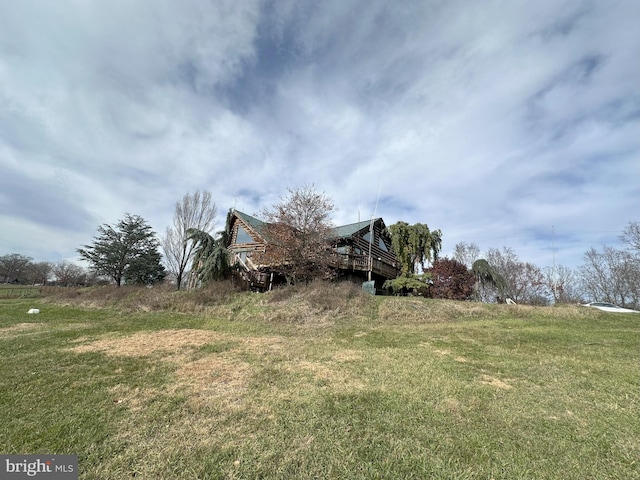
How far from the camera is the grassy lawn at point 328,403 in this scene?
2.66 meters

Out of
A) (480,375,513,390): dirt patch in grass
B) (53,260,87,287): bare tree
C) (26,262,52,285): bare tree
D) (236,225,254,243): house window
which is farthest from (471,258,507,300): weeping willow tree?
(26,262,52,285): bare tree

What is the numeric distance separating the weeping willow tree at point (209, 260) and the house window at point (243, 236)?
503cm

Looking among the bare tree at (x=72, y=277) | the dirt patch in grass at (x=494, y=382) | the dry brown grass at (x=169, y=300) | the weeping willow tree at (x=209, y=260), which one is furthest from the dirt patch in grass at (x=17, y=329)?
the bare tree at (x=72, y=277)

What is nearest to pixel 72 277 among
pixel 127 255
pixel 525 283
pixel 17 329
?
pixel 127 255

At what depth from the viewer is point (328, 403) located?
153 inches

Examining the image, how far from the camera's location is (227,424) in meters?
3.30

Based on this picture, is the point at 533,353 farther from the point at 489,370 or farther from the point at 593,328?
the point at 593,328

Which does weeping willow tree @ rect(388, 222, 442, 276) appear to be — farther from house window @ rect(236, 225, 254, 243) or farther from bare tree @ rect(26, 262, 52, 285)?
bare tree @ rect(26, 262, 52, 285)

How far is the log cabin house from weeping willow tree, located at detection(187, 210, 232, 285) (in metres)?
1.02

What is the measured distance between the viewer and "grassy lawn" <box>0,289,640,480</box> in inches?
105

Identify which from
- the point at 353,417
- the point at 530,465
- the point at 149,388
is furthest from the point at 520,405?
the point at 149,388

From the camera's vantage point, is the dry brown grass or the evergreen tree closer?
the dry brown grass

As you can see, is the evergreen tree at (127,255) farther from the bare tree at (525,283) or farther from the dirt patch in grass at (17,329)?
the bare tree at (525,283)

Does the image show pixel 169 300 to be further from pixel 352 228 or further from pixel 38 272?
pixel 38 272
